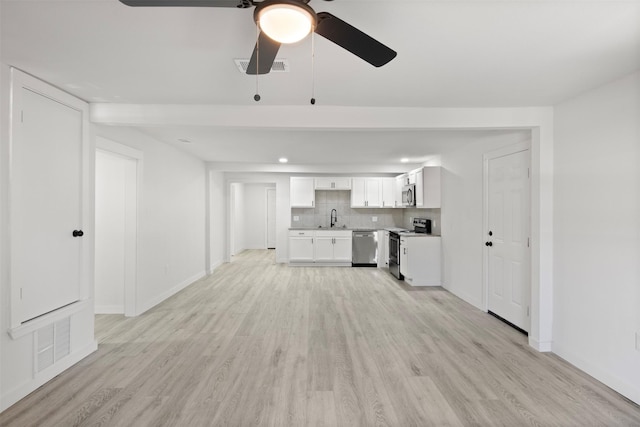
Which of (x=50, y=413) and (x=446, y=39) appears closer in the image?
(x=446, y=39)

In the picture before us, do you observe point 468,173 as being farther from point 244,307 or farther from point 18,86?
point 18,86

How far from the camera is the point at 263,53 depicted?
1.51 m

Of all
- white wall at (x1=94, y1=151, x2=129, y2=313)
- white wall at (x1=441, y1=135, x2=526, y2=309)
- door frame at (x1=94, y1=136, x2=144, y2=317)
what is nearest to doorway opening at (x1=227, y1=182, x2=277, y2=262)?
white wall at (x1=94, y1=151, x2=129, y2=313)

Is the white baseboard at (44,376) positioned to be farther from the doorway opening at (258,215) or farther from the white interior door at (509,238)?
the doorway opening at (258,215)

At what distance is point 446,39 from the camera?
1.73m

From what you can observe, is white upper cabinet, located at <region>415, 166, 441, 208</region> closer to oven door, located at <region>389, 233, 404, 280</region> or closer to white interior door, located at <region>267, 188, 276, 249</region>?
oven door, located at <region>389, 233, 404, 280</region>

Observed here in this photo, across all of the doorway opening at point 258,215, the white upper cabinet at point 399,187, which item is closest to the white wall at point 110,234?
the white upper cabinet at point 399,187

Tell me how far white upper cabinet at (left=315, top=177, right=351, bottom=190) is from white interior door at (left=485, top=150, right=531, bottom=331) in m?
3.69

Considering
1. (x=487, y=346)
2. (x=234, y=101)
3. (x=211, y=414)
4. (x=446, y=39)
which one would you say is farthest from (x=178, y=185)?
(x=487, y=346)

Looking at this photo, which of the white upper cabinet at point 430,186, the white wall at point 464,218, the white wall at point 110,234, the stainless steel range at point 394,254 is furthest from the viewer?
the stainless steel range at point 394,254

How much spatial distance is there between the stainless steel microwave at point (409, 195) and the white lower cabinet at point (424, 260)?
0.79m

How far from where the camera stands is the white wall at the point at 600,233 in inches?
85.0

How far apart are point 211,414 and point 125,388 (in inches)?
32.4

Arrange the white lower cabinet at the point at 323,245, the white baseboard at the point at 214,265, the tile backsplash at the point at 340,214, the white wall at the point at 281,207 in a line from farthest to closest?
the tile backsplash at the point at 340,214, the white wall at the point at 281,207, the white lower cabinet at the point at 323,245, the white baseboard at the point at 214,265
